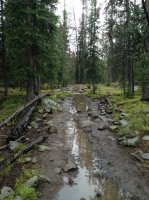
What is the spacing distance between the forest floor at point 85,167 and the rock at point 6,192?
28 cm

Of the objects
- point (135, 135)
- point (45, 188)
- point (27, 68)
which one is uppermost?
point (27, 68)

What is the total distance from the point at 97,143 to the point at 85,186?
3.81m

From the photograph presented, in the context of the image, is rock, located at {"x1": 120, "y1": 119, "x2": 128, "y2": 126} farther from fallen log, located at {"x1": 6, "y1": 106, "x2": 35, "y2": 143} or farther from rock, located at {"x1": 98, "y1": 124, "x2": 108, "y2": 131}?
fallen log, located at {"x1": 6, "y1": 106, "x2": 35, "y2": 143}

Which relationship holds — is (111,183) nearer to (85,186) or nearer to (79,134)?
(85,186)

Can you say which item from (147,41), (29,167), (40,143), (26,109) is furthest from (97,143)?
(147,41)

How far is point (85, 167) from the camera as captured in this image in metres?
9.24

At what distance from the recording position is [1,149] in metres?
11.1

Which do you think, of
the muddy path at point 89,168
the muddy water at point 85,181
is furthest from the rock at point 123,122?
the muddy water at point 85,181

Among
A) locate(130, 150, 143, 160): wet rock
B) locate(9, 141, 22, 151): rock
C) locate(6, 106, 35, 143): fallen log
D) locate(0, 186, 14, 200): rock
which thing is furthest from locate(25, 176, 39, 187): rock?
locate(6, 106, 35, 143): fallen log

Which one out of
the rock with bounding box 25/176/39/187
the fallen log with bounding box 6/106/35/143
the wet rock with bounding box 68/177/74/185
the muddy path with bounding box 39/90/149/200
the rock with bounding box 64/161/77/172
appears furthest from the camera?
the fallen log with bounding box 6/106/35/143

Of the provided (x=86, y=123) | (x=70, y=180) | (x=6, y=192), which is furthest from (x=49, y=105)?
(x=6, y=192)

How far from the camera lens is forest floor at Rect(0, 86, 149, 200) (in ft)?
24.8

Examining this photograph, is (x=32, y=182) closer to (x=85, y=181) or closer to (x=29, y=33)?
(x=85, y=181)

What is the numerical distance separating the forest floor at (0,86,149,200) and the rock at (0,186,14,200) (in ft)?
0.92
